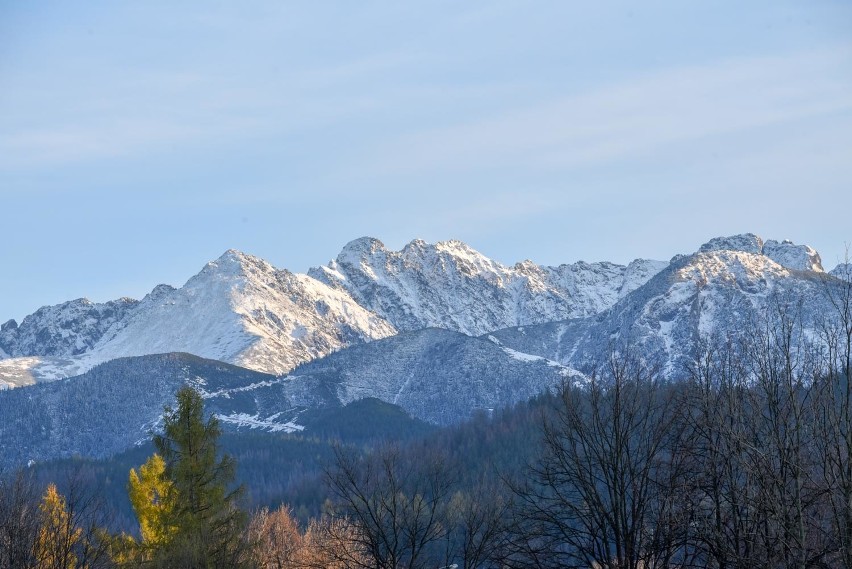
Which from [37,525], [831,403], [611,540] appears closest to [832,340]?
[831,403]

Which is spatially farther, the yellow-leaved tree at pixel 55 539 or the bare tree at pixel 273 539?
the bare tree at pixel 273 539

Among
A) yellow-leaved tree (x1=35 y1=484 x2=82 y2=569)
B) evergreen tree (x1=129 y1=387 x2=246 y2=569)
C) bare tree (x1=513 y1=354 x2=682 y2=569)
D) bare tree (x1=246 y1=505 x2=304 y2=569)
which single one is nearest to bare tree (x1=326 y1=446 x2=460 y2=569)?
evergreen tree (x1=129 y1=387 x2=246 y2=569)

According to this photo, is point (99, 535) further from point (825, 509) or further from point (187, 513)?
point (825, 509)

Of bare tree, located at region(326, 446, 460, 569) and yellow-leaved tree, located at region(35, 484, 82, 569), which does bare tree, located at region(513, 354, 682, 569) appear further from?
yellow-leaved tree, located at region(35, 484, 82, 569)

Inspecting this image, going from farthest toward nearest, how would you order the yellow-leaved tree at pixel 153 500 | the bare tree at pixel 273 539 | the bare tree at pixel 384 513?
1. the bare tree at pixel 273 539
2. the yellow-leaved tree at pixel 153 500
3. the bare tree at pixel 384 513

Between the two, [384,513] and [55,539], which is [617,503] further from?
[384,513]

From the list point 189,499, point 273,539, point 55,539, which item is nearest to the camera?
point 55,539

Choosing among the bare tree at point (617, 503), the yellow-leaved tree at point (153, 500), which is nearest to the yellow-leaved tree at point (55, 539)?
the yellow-leaved tree at point (153, 500)

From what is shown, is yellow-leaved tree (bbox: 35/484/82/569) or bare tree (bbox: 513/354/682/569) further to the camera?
yellow-leaved tree (bbox: 35/484/82/569)

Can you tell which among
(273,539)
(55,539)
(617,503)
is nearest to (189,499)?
(55,539)

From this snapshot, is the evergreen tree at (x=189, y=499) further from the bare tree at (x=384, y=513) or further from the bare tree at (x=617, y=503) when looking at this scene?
the bare tree at (x=617, y=503)

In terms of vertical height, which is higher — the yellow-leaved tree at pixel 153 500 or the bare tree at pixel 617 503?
the yellow-leaved tree at pixel 153 500

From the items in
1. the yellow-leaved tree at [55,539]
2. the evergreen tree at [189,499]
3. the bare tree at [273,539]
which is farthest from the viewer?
the bare tree at [273,539]

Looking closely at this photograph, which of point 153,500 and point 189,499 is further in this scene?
point 153,500
